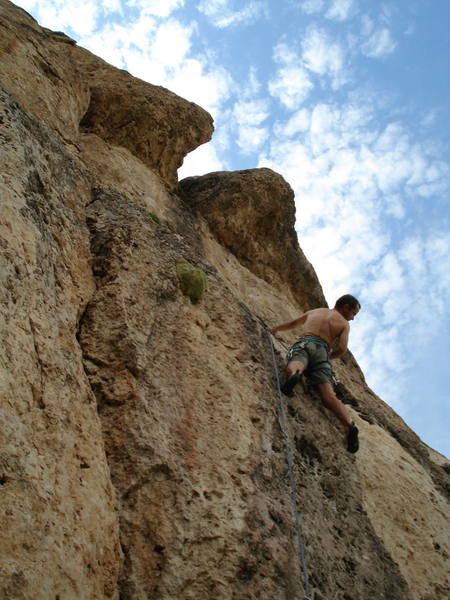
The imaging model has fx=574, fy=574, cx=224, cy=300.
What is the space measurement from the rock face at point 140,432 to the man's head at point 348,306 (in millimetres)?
1284

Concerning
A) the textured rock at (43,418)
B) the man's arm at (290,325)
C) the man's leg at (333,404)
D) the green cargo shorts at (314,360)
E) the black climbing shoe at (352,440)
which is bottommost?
the textured rock at (43,418)

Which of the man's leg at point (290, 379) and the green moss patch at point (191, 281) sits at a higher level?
the green moss patch at point (191, 281)

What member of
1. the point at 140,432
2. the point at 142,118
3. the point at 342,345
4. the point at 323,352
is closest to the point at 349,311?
the point at 342,345

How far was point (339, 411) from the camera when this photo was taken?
8.34 metres

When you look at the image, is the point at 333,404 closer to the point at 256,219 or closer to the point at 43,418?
the point at 43,418

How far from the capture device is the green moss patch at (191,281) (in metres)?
7.63

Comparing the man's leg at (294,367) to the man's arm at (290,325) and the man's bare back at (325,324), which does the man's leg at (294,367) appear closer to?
the man's bare back at (325,324)

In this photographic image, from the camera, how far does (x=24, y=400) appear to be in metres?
4.38

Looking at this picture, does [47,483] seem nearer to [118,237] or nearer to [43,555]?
[43,555]

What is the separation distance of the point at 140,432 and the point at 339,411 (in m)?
3.82

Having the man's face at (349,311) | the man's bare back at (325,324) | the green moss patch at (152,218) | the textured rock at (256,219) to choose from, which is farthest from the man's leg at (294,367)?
the textured rock at (256,219)

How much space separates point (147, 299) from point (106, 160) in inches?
177

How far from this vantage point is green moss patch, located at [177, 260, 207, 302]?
300 inches

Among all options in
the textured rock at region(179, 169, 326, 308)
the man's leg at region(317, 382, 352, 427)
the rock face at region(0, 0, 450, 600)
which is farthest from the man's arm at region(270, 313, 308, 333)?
the textured rock at region(179, 169, 326, 308)
